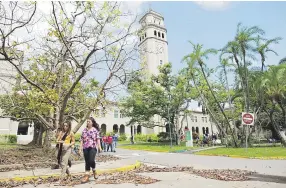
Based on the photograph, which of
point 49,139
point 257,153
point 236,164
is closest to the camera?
point 236,164

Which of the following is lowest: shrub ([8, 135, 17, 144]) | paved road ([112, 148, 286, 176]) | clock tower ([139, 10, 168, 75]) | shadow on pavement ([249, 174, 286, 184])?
shadow on pavement ([249, 174, 286, 184])

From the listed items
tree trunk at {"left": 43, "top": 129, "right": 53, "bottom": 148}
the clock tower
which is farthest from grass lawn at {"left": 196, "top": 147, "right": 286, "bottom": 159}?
the clock tower

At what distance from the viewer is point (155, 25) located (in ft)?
218

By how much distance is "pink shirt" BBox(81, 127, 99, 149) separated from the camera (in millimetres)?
7827

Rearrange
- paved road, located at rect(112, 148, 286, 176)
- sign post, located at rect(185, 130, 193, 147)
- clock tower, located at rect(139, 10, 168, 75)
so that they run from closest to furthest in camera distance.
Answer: paved road, located at rect(112, 148, 286, 176) → sign post, located at rect(185, 130, 193, 147) → clock tower, located at rect(139, 10, 168, 75)

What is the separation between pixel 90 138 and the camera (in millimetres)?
7852

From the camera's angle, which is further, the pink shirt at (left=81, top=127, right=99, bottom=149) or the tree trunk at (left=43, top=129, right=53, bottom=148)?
the tree trunk at (left=43, top=129, right=53, bottom=148)

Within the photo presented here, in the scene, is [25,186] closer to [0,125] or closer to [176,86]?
[176,86]

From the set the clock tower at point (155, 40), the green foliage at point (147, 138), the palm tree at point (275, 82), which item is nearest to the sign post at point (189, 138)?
the palm tree at point (275, 82)

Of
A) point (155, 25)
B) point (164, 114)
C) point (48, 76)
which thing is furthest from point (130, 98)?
point (155, 25)

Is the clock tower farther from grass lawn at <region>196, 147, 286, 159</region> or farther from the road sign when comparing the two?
the road sign

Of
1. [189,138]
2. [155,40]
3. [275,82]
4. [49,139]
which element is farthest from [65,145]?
[155,40]

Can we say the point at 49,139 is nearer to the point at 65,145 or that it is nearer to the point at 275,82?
the point at 65,145

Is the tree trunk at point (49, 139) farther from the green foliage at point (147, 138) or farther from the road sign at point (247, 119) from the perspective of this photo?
the green foliage at point (147, 138)
